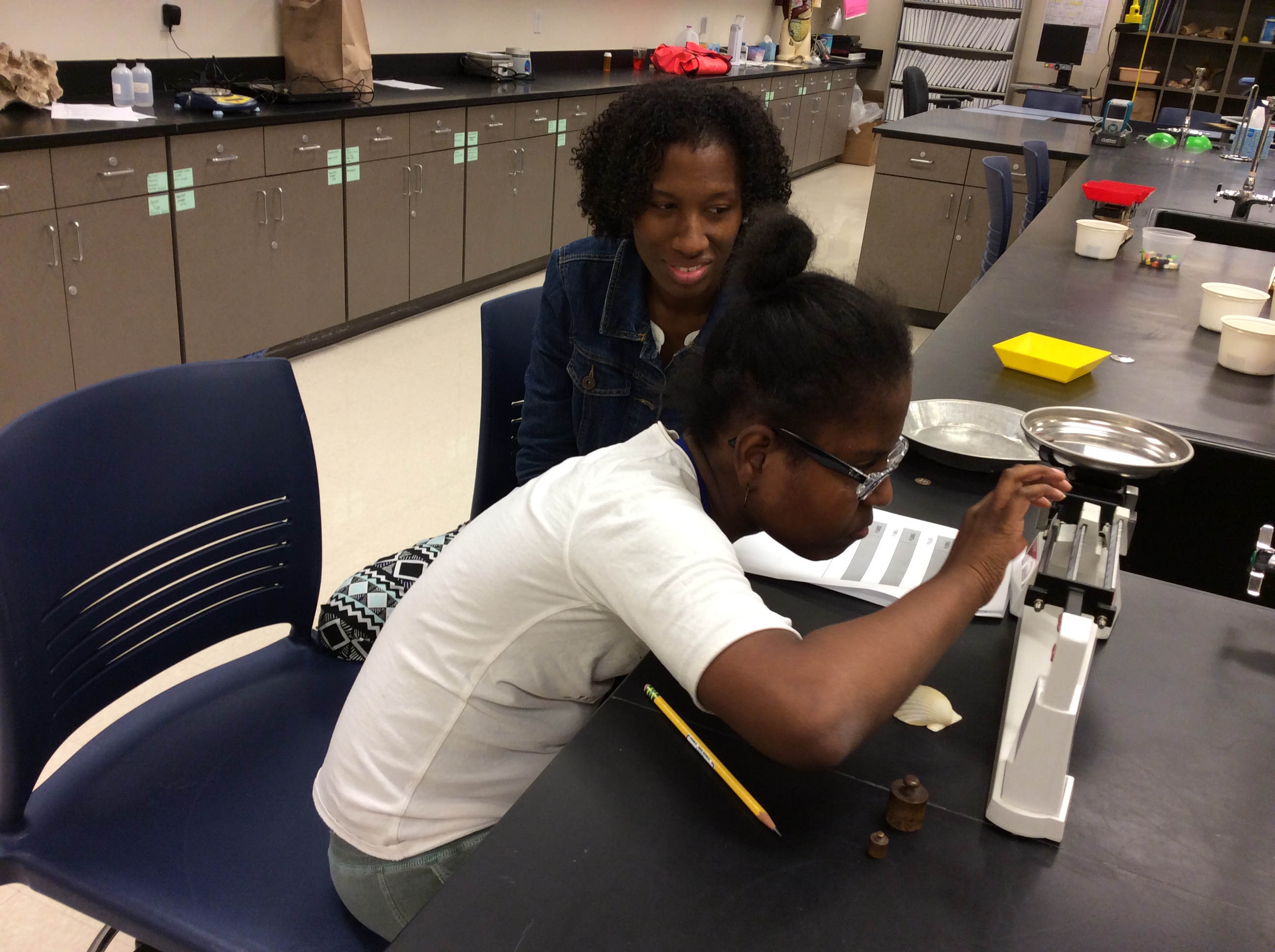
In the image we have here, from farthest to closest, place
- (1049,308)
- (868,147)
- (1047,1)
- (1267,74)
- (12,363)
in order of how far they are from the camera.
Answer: (868,147) → (1047,1) → (1267,74) → (12,363) → (1049,308)

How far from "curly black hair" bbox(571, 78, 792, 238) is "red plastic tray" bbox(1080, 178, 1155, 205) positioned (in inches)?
87.3

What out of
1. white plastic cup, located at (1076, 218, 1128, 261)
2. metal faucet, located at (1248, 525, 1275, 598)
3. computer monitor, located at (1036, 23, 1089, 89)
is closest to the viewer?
metal faucet, located at (1248, 525, 1275, 598)

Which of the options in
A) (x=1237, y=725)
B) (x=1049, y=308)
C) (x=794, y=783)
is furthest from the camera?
(x=1049, y=308)

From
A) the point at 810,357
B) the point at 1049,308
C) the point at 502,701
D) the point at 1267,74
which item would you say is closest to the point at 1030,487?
the point at 810,357

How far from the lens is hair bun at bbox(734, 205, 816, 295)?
1023 millimetres

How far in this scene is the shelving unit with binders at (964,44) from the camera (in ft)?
28.5

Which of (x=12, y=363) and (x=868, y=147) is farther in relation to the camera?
(x=868, y=147)

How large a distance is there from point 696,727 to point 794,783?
11 cm

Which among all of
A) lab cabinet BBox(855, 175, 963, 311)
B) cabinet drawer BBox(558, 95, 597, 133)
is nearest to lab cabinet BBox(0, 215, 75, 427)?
cabinet drawer BBox(558, 95, 597, 133)

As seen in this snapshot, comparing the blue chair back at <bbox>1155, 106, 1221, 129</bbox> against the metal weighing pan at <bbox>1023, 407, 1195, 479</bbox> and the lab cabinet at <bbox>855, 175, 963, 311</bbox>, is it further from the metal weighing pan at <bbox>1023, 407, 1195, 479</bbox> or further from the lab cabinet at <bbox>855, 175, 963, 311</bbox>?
the metal weighing pan at <bbox>1023, 407, 1195, 479</bbox>

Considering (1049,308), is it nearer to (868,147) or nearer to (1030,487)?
(1030,487)

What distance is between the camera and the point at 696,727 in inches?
37.1

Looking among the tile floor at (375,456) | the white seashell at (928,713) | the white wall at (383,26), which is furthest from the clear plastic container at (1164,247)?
the white wall at (383,26)

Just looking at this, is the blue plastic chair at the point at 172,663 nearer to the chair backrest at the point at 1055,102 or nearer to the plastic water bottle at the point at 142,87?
the plastic water bottle at the point at 142,87
